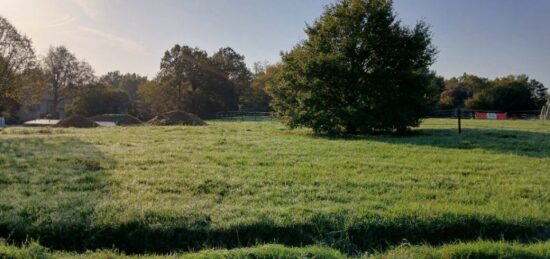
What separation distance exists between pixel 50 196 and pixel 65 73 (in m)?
60.4

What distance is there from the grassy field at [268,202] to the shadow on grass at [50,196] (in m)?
0.02

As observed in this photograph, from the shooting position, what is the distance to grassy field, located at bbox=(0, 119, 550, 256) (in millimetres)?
5000

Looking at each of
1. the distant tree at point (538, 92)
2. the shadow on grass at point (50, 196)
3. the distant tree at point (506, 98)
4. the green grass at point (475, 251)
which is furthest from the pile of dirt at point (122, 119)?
the distant tree at point (538, 92)

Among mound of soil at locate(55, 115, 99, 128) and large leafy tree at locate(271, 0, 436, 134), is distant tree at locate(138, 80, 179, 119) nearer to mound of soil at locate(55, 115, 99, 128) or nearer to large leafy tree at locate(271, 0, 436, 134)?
mound of soil at locate(55, 115, 99, 128)

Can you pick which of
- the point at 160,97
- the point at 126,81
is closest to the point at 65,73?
the point at 160,97

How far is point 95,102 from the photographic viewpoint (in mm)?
62094

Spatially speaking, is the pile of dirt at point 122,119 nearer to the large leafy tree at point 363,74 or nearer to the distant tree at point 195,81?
the distant tree at point 195,81

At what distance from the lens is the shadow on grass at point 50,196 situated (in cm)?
500

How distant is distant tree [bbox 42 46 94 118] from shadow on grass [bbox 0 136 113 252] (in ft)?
181

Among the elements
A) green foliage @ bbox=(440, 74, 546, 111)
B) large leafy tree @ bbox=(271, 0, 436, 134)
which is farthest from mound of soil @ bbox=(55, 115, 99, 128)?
green foliage @ bbox=(440, 74, 546, 111)

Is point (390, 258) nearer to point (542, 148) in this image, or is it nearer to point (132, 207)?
point (132, 207)

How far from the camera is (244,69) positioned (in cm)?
7331

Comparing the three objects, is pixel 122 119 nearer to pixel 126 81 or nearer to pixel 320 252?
pixel 320 252

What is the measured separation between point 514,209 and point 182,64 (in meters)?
58.2
